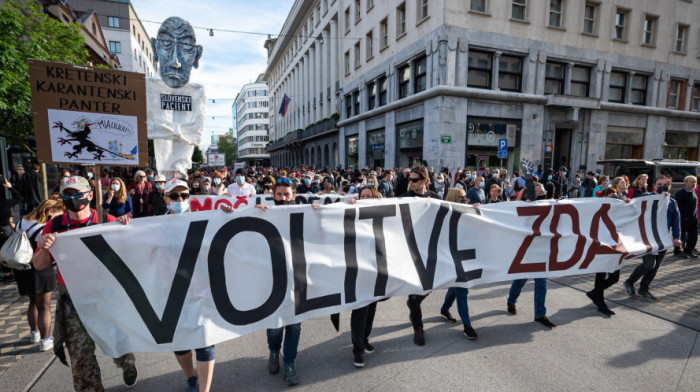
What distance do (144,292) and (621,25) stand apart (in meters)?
27.3

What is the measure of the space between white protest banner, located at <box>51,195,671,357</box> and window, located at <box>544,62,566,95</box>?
55.0 feet

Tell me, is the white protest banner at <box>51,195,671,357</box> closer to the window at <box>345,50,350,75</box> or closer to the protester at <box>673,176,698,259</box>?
the protester at <box>673,176,698,259</box>

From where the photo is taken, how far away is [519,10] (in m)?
17.3

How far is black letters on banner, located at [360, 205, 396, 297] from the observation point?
3.48 m

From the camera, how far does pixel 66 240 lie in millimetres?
2561

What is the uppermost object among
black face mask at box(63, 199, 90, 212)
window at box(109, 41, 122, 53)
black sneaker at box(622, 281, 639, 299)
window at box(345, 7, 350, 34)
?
window at box(109, 41, 122, 53)

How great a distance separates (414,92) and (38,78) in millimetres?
17030

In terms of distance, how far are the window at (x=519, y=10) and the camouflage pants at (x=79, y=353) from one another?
67.4 feet

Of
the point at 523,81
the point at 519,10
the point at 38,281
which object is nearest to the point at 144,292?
the point at 38,281

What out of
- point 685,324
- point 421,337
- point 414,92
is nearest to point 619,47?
point 414,92

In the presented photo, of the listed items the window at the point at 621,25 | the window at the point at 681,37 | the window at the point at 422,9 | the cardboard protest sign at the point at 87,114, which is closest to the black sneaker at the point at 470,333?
the cardboard protest sign at the point at 87,114

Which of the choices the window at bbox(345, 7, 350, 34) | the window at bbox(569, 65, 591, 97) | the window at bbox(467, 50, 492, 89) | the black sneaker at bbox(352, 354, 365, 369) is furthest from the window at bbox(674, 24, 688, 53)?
the black sneaker at bbox(352, 354, 365, 369)

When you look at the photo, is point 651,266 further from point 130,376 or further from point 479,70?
point 479,70

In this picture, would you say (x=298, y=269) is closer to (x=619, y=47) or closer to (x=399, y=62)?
(x=399, y=62)
